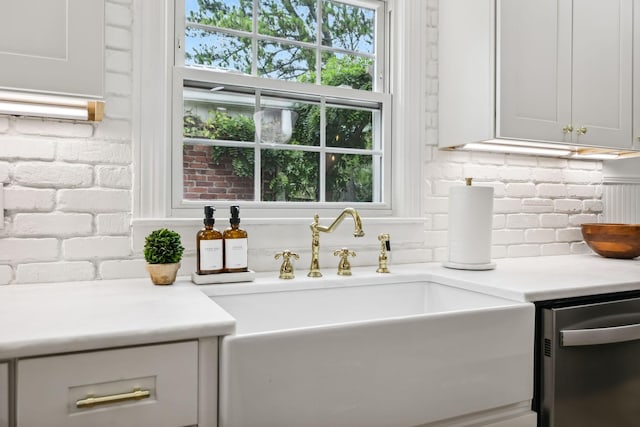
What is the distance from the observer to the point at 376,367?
1185 mm

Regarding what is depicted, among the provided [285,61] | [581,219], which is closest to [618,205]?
[581,219]

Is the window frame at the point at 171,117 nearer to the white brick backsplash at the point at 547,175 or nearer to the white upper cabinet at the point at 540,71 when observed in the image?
the white upper cabinet at the point at 540,71

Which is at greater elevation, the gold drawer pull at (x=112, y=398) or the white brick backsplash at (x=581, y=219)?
the white brick backsplash at (x=581, y=219)

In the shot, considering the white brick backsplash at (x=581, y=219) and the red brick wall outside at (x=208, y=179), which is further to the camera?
the white brick backsplash at (x=581, y=219)

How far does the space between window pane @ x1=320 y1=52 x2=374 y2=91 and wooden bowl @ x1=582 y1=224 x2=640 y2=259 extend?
1339mm

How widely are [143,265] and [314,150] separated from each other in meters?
0.84

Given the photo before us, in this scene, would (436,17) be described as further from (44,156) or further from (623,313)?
(44,156)

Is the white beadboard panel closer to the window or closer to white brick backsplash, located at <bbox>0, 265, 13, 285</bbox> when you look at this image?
the window

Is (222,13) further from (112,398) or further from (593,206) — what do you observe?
(593,206)

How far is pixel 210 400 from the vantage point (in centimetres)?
106

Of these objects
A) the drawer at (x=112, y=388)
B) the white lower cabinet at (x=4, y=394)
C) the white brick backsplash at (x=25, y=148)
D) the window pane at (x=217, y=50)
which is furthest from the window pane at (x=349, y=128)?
the white lower cabinet at (x=4, y=394)

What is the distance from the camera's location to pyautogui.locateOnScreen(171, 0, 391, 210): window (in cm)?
187

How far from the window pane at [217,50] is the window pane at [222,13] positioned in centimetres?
4

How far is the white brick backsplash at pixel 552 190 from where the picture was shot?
2539 mm
